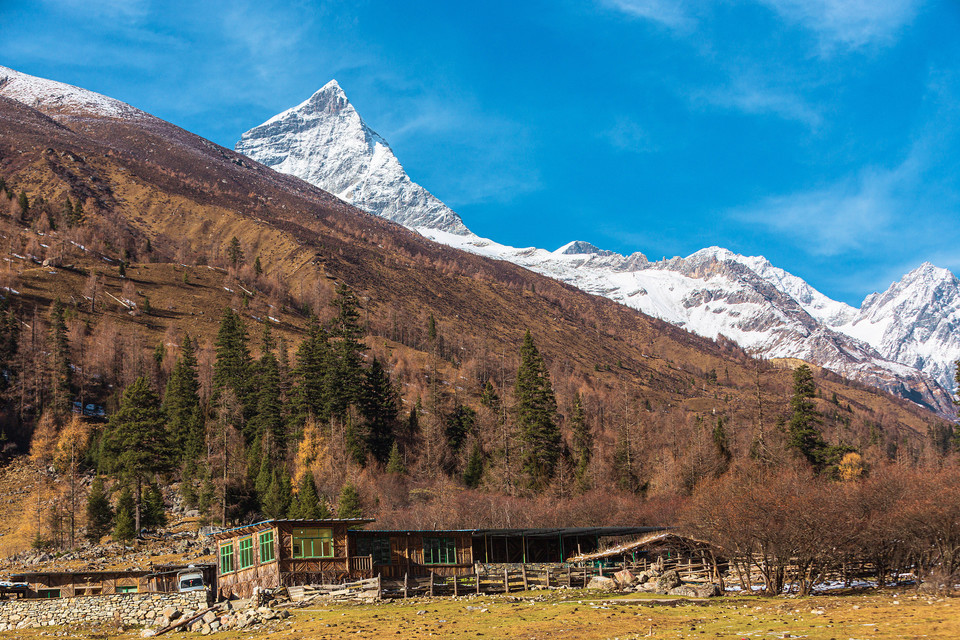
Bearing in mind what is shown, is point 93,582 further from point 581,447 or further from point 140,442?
point 581,447

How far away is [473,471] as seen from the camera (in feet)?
305

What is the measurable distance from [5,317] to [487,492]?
77783 millimetres

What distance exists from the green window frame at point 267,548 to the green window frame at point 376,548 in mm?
5273

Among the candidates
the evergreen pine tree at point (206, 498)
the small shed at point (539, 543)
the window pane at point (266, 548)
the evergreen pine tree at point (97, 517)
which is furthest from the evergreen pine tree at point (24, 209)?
the small shed at point (539, 543)

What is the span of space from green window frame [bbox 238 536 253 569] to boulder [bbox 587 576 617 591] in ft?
67.2

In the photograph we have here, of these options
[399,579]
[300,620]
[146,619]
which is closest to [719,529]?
[399,579]

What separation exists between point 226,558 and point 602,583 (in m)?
24.0

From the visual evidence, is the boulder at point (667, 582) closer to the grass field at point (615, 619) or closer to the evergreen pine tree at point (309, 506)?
the grass field at point (615, 619)

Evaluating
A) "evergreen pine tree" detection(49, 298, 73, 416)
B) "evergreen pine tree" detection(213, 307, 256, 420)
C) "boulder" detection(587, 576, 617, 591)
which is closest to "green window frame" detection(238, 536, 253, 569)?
"boulder" detection(587, 576, 617, 591)

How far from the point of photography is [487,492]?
3452 inches

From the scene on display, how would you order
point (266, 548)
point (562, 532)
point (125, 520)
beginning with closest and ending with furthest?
point (266, 548), point (562, 532), point (125, 520)

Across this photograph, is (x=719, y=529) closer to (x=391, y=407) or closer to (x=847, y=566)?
(x=847, y=566)

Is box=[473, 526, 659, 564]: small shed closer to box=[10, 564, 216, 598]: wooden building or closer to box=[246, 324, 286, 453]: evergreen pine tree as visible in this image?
box=[10, 564, 216, 598]: wooden building

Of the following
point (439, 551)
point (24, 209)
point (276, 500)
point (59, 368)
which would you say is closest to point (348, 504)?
point (276, 500)
